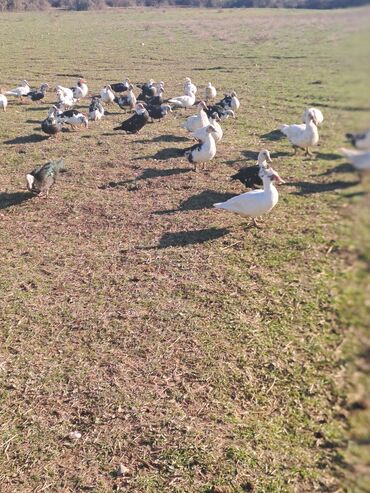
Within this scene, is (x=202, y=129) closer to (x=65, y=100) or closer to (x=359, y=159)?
(x=65, y=100)

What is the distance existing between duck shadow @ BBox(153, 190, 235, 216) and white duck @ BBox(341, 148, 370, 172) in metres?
7.28

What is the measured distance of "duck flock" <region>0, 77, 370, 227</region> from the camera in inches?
275

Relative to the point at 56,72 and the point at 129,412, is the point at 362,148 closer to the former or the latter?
the point at 129,412

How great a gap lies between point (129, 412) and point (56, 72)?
22.6m

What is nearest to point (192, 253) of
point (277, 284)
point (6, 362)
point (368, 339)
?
point (277, 284)

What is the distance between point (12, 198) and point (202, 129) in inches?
167

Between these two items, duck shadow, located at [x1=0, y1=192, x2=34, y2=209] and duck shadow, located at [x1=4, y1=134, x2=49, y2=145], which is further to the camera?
duck shadow, located at [x1=4, y1=134, x2=49, y2=145]

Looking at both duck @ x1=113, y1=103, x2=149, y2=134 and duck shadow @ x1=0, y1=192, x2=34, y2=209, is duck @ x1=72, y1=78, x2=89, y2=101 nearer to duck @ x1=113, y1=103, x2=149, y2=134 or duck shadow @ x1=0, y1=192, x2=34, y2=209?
duck @ x1=113, y1=103, x2=149, y2=134

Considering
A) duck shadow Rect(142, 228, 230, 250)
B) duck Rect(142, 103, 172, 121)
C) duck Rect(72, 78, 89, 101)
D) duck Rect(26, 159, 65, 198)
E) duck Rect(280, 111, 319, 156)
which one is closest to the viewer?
duck shadow Rect(142, 228, 230, 250)

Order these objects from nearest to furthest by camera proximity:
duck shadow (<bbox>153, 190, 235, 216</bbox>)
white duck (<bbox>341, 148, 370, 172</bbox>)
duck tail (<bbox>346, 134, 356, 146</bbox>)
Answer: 1. white duck (<bbox>341, 148, 370, 172</bbox>)
2. duck tail (<bbox>346, 134, 356, 146</bbox>)
3. duck shadow (<bbox>153, 190, 235, 216</bbox>)

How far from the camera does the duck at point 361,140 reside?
82 cm

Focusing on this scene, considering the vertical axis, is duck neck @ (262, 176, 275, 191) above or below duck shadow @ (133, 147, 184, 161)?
above

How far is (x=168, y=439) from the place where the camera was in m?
4.05

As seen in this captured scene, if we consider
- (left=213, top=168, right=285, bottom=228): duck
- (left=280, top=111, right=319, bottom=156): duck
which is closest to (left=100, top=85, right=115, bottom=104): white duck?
(left=280, top=111, right=319, bottom=156): duck
